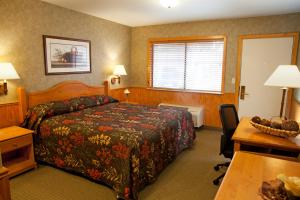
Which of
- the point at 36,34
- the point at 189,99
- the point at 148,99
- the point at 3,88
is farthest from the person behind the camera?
the point at 148,99

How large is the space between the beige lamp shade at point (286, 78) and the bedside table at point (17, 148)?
10.2 ft

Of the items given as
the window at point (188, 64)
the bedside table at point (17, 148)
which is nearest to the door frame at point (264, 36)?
the window at point (188, 64)

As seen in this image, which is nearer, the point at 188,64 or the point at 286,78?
the point at 286,78

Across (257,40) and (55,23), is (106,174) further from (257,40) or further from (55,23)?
(257,40)

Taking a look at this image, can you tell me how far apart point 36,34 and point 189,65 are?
10.6 feet

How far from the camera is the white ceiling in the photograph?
3.40 meters

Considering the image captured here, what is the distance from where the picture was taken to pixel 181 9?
381cm

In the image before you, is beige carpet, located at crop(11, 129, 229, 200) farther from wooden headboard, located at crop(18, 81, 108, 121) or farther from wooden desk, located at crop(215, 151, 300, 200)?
wooden desk, located at crop(215, 151, 300, 200)

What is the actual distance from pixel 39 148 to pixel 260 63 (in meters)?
4.26

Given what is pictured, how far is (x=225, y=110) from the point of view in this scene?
112 inches

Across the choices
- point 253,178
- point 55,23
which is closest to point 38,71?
point 55,23

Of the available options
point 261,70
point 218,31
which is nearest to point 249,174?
point 261,70

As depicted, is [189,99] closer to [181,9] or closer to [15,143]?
[181,9]

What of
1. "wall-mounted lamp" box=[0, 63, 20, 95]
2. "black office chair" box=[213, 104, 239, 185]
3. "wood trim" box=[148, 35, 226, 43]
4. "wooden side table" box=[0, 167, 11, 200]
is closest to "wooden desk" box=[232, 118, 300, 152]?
"black office chair" box=[213, 104, 239, 185]
